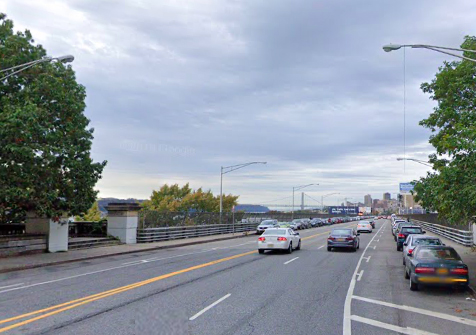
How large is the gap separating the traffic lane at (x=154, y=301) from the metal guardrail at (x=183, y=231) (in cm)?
1470

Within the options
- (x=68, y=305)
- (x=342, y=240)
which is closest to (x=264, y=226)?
(x=342, y=240)

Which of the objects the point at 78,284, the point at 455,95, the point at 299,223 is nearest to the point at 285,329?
the point at 78,284

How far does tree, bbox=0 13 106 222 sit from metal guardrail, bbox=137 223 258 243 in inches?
345

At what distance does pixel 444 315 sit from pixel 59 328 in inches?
306

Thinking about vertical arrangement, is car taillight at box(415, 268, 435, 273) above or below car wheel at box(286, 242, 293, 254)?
above

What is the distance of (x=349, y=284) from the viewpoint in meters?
13.3

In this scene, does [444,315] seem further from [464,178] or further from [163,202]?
[163,202]

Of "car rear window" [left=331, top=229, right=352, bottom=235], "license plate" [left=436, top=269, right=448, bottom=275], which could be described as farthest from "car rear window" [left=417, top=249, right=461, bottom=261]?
"car rear window" [left=331, top=229, right=352, bottom=235]

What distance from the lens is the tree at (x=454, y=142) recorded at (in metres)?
12.3

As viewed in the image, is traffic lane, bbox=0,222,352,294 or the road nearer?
the road

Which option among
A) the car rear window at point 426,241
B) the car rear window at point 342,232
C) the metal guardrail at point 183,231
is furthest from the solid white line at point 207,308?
the metal guardrail at point 183,231

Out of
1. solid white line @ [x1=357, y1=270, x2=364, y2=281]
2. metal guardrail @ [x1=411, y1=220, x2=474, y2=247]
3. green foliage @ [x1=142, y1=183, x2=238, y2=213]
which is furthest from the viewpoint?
green foliage @ [x1=142, y1=183, x2=238, y2=213]

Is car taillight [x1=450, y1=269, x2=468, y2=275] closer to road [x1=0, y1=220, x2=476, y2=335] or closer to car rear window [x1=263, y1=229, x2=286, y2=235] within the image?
road [x1=0, y1=220, x2=476, y2=335]

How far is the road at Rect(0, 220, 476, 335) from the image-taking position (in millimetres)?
8031
